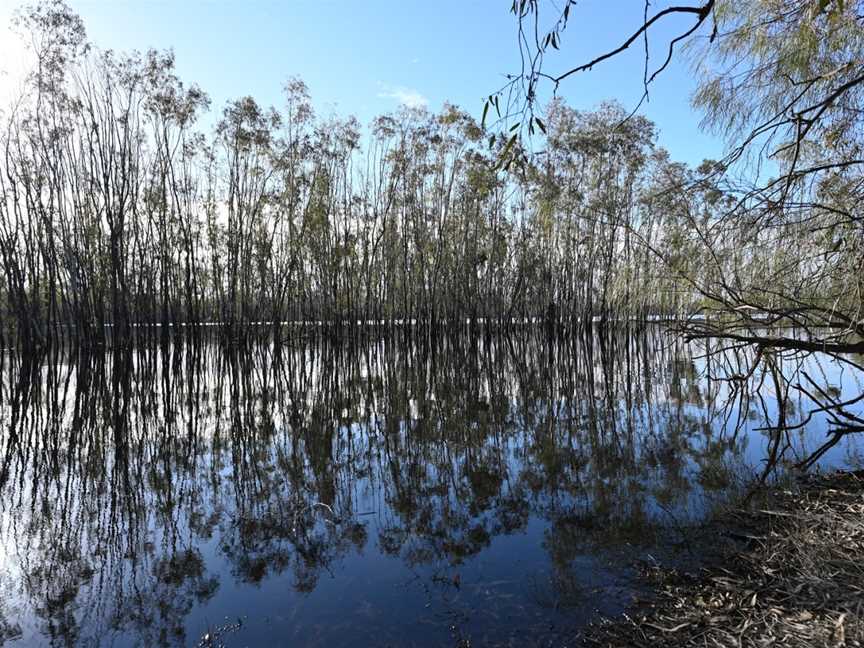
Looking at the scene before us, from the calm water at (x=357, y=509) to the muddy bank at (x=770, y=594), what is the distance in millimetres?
209

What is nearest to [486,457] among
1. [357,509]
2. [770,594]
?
[357,509]

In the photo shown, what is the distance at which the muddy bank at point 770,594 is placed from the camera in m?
1.75

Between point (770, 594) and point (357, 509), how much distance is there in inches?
105

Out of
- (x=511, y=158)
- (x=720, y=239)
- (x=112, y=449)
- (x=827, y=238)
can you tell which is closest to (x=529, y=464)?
(x=720, y=239)

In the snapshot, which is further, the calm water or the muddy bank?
the calm water

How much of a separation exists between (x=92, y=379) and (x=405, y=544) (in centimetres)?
1027

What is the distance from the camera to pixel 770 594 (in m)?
2.13

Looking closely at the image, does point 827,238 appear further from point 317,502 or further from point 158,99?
point 158,99

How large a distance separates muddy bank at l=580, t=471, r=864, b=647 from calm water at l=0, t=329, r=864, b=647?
0.21m

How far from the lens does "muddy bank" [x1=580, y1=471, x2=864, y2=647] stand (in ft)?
5.75

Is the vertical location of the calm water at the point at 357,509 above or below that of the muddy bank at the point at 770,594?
below

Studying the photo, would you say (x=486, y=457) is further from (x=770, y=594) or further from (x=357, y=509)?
(x=770, y=594)

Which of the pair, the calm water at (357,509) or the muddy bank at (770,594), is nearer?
the muddy bank at (770,594)

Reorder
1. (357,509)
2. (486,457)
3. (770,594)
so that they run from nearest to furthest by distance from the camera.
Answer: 1. (770,594)
2. (357,509)
3. (486,457)
